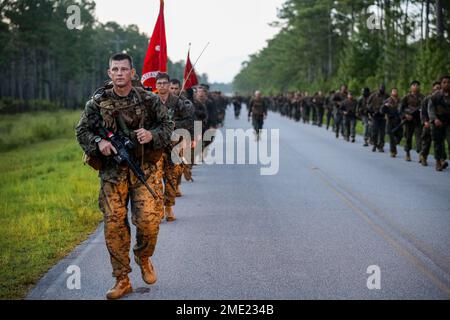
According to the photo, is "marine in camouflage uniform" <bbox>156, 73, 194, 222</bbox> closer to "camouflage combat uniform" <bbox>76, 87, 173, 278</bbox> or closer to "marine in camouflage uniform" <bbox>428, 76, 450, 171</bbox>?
"camouflage combat uniform" <bbox>76, 87, 173, 278</bbox>

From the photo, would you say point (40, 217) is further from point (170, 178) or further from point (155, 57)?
point (155, 57)

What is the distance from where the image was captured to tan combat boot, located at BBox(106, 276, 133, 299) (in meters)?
5.59

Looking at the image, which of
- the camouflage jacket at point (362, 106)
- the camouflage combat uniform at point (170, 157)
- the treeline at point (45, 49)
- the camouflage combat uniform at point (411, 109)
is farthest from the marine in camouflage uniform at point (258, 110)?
the treeline at point (45, 49)

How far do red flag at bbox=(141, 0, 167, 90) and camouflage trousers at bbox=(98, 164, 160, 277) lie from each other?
→ 350cm

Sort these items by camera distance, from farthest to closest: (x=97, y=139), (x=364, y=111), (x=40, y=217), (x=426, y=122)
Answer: (x=364, y=111) < (x=426, y=122) < (x=40, y=217) < (x=97, y=139)

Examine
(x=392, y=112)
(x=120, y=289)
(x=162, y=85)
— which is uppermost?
(x=162, y=85)

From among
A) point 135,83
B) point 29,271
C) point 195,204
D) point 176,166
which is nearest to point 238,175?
point 195,204

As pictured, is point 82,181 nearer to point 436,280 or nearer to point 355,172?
point 355,172

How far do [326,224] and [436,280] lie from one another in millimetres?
2990

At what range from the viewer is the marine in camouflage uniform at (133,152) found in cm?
560

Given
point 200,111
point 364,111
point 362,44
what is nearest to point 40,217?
point 200,111

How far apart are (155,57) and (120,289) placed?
13.8 feet

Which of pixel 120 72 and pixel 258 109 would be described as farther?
pixel 258 109

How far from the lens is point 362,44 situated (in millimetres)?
47938
